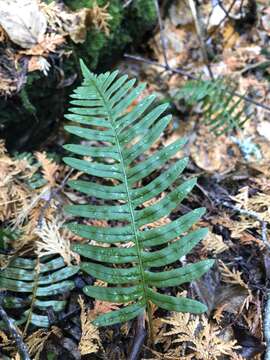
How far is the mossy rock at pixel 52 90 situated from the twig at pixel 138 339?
1.30m

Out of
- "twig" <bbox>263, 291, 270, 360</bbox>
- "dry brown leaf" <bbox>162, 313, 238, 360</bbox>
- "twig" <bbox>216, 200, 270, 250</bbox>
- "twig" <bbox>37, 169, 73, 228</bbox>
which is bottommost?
"twig" <bbox>263, 291, 270, 360</bbox>

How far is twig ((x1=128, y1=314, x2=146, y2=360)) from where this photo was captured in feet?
4.90

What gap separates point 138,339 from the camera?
1538mm

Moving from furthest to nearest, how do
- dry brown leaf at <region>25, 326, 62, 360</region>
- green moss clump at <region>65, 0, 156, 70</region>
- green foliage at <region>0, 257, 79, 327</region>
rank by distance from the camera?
green moss clump at <region>65, 0, 156, 70</region> → green foliage at <region>0, 257, 79, 327</region> → dry brown leaf at <region>25, 326, 62, 360</region>

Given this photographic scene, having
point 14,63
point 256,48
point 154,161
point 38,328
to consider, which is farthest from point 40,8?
point 256,48

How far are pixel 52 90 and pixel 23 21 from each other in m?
0.45

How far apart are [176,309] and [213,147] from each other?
195 centimetres

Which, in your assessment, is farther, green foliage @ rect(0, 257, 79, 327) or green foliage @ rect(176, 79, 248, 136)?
green foliage @ rect(176, 79, 248, 136)

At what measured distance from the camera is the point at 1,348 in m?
1.58

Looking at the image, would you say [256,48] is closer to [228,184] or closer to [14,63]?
[228,184]

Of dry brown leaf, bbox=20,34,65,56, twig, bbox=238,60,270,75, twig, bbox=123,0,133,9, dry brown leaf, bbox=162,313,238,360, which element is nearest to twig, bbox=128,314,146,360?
dry brown leaf, bbox=162,313,238,360

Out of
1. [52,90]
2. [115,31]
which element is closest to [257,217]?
[52,90]

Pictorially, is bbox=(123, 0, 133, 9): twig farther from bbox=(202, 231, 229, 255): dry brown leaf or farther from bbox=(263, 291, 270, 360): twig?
bbox=(263, 291, 270, 360): twig

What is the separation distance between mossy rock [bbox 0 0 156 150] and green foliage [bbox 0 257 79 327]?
91 centimetres
